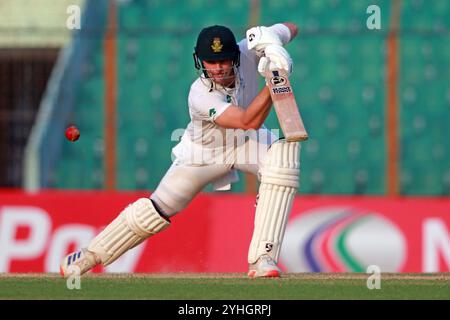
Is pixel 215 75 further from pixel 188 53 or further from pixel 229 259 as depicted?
pixel 188 53

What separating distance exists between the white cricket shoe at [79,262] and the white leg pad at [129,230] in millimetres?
30

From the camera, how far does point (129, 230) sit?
6.94 metres

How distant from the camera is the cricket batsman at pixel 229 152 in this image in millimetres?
6477

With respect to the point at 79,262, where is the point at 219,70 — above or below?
above

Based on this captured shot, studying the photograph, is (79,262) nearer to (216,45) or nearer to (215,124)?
(215,124)

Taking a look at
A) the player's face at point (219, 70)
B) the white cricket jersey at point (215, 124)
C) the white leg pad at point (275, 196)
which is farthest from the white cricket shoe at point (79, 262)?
the player's face at point (219, 70)

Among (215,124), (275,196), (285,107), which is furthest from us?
(215,124)

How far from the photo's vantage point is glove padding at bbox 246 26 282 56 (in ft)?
21.5

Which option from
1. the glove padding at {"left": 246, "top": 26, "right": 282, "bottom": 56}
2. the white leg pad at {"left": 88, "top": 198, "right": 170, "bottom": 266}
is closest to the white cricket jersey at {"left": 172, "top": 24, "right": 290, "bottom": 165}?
the glove padding at {"left": 246, "top": 26, "right": 282, "bottom": 56}

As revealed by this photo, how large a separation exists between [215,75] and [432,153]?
5196 mm

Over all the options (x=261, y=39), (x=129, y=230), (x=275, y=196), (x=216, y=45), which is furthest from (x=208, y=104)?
(x=129, y=230)

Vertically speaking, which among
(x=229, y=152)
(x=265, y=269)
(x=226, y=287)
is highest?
(x=229, y=152)

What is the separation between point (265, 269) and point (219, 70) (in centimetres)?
101
